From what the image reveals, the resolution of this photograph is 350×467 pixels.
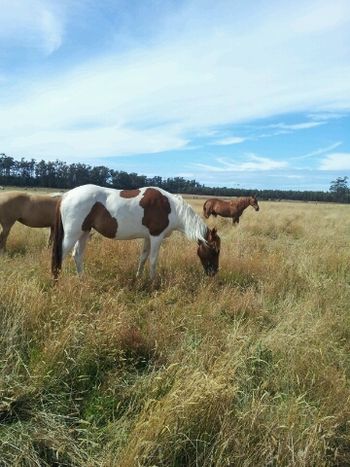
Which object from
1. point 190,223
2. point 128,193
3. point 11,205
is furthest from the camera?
point 11,205

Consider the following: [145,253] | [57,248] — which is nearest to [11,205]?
[57,248]

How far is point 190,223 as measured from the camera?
687cm

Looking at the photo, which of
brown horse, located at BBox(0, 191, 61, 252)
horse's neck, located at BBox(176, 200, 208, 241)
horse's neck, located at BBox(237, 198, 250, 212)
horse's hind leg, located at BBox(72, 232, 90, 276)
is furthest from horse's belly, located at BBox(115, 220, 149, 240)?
horse's neck, located at BBox(237, 198, 250, 212)

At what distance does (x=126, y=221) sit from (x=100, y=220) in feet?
1.38

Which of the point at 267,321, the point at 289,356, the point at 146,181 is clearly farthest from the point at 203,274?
the point at 146,181

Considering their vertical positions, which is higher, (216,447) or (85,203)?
(85,203)

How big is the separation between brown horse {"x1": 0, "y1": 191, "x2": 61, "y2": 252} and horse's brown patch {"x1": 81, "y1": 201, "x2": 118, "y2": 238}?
8.86 feet

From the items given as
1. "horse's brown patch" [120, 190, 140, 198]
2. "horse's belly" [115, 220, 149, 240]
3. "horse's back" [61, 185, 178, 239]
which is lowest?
"horse's belly" [115, 220, 149, 240]

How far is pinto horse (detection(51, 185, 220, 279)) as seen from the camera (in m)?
6.28

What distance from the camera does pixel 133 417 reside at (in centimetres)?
293

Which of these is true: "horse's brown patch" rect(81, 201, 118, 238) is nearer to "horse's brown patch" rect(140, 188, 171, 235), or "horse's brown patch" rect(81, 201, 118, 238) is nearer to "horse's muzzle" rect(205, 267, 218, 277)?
"horse's brown patch" rect(140, 188, 171, 235)

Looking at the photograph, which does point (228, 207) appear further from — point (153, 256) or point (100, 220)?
point (100, 220)

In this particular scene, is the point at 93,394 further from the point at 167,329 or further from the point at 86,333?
the point at 167,329

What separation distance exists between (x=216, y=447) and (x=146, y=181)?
7109 cm
